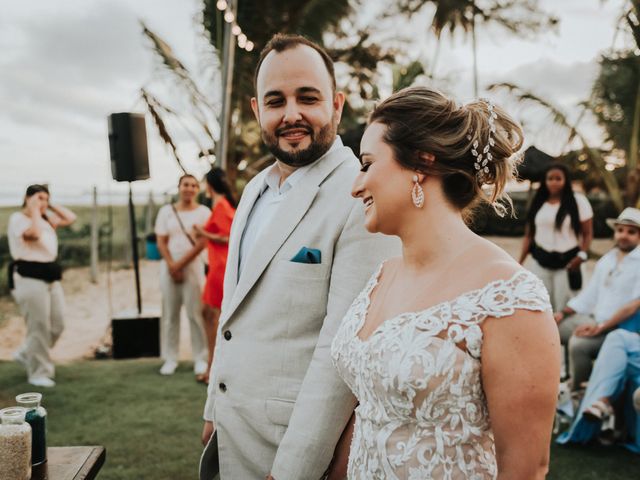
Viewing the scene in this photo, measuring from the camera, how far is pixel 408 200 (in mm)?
1405

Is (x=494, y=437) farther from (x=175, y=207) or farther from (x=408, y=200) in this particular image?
(x=175, y=207)

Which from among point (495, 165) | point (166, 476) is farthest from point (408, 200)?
point (166, 476)

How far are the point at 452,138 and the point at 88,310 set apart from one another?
34.1ft

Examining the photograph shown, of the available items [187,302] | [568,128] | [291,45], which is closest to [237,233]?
[291,45]

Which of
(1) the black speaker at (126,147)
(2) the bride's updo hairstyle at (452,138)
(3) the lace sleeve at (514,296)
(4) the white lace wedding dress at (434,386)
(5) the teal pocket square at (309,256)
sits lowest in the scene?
(4) the white lace wedding dress at (434,386)

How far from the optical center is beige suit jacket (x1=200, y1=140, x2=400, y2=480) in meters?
1.54

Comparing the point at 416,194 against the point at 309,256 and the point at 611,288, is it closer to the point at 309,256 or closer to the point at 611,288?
the point at 309,256

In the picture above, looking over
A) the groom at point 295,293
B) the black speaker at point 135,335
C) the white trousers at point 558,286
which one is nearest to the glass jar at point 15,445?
the groom at point 295,293

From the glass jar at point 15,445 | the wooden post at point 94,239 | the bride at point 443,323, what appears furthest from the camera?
the wooden post at point 94,239

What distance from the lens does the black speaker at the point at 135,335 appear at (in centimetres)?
691

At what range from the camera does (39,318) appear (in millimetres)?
5680

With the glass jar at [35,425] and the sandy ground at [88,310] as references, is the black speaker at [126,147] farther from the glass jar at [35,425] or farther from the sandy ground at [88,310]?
the glass jar at [35,425]

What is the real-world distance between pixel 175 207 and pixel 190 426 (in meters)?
2.39

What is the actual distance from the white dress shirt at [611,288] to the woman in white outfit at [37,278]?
465cm
